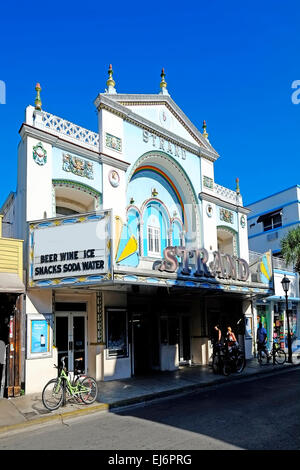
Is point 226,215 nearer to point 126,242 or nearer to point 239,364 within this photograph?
point 239,364

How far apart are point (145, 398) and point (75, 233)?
5.16 m

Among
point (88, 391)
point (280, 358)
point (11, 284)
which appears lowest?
point (280, 358)

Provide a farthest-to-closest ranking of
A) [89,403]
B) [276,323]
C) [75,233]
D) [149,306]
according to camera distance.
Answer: [276,323] → [149,306] → [75,233] → [89,403]

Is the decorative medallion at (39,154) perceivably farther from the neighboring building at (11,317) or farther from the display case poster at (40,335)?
the display case poster at (40,335)

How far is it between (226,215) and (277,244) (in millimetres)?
11984

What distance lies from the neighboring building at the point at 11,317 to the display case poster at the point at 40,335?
1.10 feet

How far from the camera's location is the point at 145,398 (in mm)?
11234

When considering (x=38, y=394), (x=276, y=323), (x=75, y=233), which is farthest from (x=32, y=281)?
(x=276, y=323)

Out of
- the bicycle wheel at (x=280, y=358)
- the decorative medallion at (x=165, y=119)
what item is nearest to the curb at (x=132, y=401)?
the bicycle wheel at (x=280, y=358)

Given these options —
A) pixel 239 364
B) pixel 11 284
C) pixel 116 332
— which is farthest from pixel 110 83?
pixel 239 364

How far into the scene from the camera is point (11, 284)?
1146cm

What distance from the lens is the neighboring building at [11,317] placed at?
1154 cm

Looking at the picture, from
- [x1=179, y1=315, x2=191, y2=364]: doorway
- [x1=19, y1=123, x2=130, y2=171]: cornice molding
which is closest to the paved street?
[x1=179, y1=315, x2=191, y2=364]: doorway

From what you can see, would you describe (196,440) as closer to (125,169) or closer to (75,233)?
(75,233)
